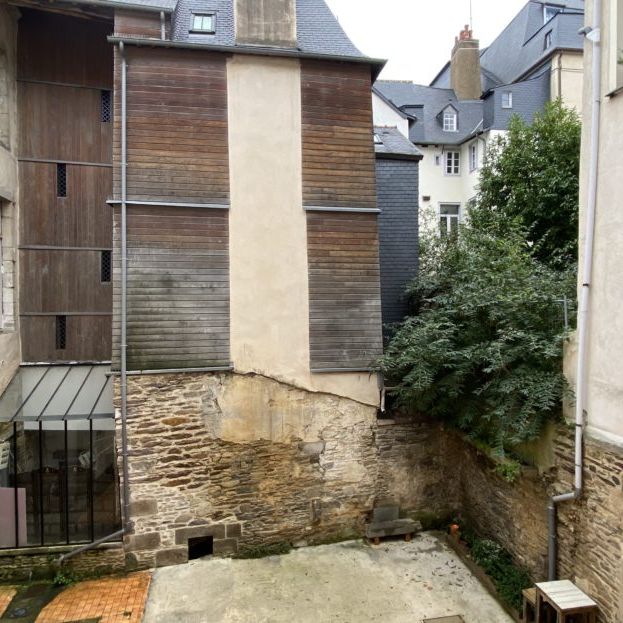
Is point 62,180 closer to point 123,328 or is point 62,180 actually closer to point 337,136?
point 123,328

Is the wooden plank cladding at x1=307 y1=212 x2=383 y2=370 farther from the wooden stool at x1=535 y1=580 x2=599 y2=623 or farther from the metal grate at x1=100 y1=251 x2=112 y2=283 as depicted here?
the metal grate at x1=100 y1=251 x2=112 y2=283

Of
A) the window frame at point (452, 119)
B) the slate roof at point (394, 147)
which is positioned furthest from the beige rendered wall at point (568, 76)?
the slate roof at point (394, 147)

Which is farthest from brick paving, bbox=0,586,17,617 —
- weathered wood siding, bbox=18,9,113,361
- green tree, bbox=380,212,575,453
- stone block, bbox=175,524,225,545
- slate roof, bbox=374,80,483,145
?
slate roof, bbox=374,80,483,145

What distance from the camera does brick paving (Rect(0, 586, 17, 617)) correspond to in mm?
5973

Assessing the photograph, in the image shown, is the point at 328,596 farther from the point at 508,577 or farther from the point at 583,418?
the point at 583,418

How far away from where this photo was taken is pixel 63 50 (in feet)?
27.3

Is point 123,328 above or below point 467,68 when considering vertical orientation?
below

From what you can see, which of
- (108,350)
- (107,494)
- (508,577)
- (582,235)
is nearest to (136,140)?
(108,350)

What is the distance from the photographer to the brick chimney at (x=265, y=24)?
745cm

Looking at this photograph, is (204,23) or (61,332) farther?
(61,332)

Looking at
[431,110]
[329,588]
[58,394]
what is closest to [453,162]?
[431,110]

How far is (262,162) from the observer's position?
23.9 feet

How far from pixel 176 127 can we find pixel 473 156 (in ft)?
53.7

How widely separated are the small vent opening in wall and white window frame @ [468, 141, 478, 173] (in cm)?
1806
